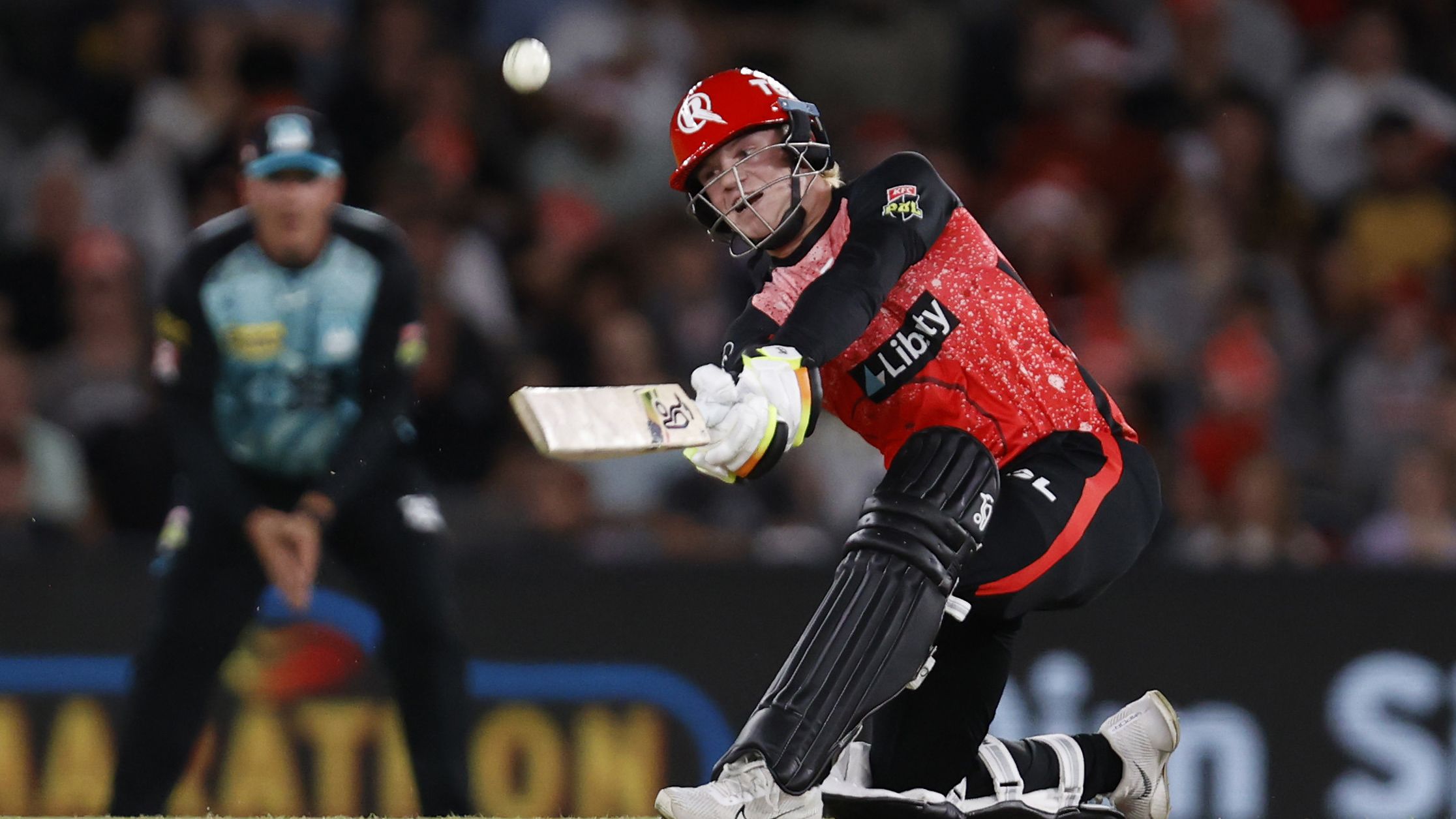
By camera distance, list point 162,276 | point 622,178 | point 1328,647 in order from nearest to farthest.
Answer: point 1328,647, point 162,276, point 622,178

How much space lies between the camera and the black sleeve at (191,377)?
6.67 metres

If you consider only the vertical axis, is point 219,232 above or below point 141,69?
below

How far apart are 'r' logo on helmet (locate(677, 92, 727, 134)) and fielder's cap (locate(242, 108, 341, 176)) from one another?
8.54 ft

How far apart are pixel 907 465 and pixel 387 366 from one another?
296 centimetres

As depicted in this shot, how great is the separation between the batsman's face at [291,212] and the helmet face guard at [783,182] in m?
2.58

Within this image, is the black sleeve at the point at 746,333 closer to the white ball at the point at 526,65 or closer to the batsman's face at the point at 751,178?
the batsman's face at the point at 751,178

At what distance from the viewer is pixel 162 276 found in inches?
344

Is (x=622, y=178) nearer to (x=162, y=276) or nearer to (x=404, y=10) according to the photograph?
(x=404, y=10)

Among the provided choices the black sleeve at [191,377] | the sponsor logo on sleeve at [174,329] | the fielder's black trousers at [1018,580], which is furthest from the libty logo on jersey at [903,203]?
the sponsor logo on sleeve at [174,329]

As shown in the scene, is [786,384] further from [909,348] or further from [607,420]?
[909,348]

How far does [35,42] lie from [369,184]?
2317mm

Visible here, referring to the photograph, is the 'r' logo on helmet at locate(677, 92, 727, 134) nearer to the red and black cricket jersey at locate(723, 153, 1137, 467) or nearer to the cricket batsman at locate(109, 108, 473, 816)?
the red and black cricket jersey at locate(723, 153, 1137, 467)

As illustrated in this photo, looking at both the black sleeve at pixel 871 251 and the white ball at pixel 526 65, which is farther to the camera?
the white ball at pixel 526 65

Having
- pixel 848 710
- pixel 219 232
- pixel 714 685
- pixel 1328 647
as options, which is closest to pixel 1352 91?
pixel 1328 647
